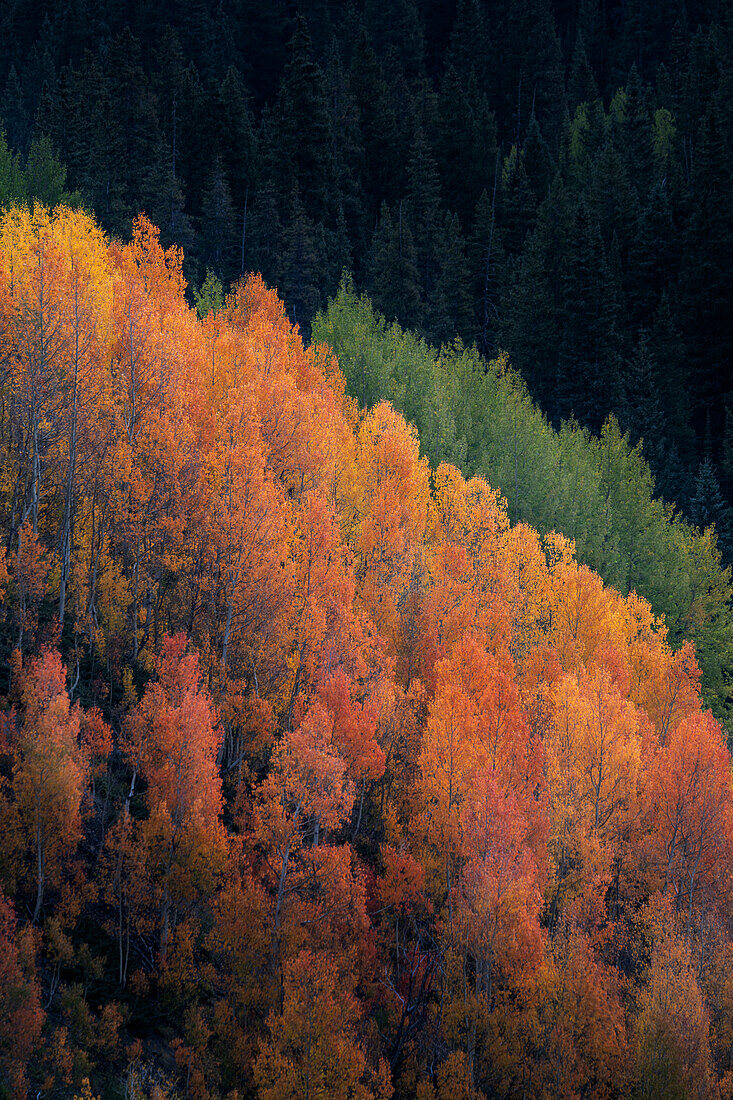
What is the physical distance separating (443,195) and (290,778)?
280ft

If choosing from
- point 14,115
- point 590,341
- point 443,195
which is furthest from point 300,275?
point 14,115

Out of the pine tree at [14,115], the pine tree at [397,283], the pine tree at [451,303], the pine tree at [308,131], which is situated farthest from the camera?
the pine tree at [14,115]

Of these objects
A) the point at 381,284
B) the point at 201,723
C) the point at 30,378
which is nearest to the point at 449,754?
the point at 201,723

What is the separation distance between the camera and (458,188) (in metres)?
112

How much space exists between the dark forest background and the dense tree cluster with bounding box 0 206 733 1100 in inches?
1256

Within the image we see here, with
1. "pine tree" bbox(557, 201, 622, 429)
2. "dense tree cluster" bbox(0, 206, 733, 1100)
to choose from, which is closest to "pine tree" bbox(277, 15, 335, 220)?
"pine tree" bbox(557, 201, 622, 429)

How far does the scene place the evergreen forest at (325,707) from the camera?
35.0 meters

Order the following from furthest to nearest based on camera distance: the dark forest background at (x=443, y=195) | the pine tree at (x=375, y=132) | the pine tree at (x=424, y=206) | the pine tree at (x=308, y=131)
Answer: the pine tree at (x=375, y=132) → the pine tree at (x=424, y=206) → the pine tree at (x=308, y=131) → the dark forest background at (x=443, y=195)

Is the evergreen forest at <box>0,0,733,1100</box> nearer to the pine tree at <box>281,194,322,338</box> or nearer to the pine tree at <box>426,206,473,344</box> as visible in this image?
the pine tree at <box>281,194,322,338</box>

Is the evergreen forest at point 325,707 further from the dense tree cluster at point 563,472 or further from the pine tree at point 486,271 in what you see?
the pine tree at point 486,271

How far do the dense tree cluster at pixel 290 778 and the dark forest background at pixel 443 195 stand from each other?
3191cm

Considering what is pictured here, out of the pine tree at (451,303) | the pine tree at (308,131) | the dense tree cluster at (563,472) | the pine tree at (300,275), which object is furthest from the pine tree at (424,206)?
the dense tree cluster at (563,472)

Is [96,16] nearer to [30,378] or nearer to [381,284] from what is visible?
[381,284]

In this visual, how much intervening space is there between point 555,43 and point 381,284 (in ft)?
229
